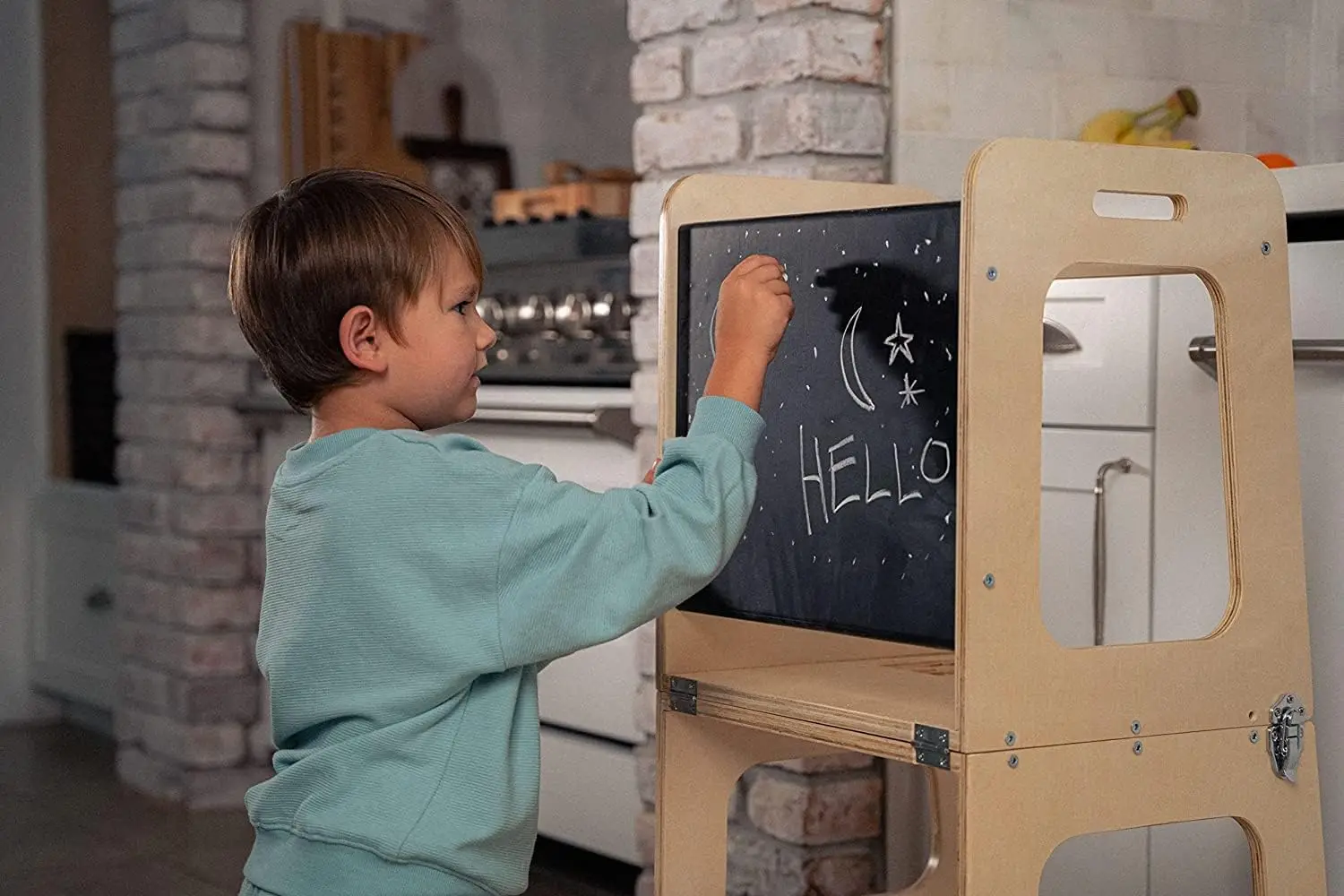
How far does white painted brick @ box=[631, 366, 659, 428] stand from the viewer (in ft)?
7.98

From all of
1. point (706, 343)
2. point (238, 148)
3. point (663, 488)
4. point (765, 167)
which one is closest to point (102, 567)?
point (238, 148)

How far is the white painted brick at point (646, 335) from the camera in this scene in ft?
7.90

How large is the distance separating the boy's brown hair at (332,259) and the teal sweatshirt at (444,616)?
9 cm

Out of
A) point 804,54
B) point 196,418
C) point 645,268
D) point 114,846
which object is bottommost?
point 114,846

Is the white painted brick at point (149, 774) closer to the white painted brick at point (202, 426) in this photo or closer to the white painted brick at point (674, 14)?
the white painted brick at point (202, 426)

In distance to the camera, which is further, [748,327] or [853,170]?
[853,170]

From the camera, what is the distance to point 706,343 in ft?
5.73

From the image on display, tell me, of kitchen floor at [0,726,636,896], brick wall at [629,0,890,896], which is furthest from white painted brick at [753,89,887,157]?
kitchen floor at [0,726,636,896]

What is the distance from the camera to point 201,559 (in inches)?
138

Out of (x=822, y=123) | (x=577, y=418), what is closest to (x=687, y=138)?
(x=822, y=123)

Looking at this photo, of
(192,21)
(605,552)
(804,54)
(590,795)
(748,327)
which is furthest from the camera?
(192,21)

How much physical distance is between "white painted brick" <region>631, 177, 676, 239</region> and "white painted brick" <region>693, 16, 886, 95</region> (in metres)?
0.16

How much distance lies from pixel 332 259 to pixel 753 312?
350 millimetres

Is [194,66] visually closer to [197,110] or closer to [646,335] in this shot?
[197,110]
